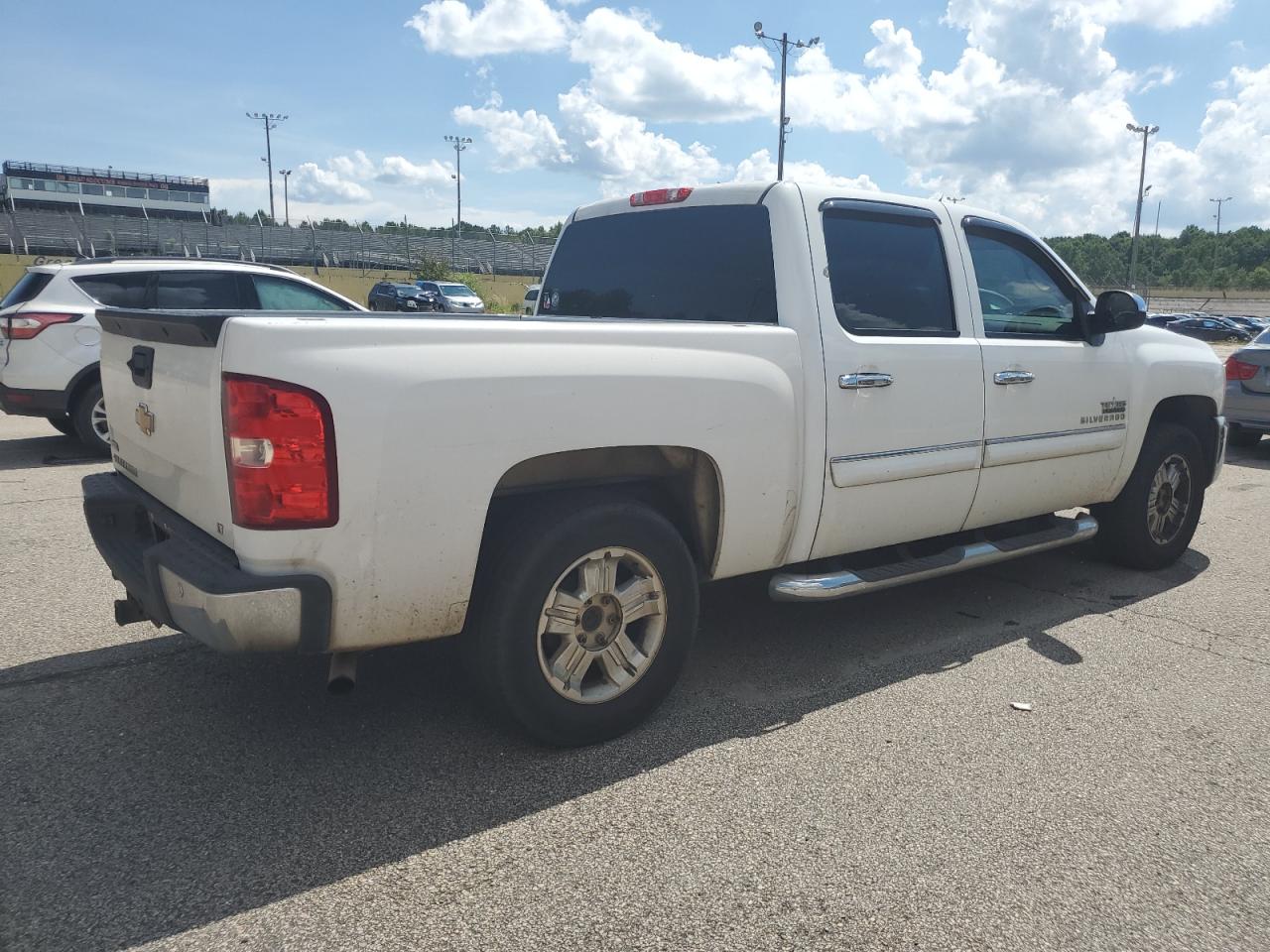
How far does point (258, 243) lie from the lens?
56.4m

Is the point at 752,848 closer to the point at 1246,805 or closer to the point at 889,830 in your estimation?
the point at 889,830

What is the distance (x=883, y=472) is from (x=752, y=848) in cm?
170

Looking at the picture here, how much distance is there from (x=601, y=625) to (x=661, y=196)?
208cm

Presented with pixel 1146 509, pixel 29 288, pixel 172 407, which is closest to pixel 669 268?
pixel 172 407

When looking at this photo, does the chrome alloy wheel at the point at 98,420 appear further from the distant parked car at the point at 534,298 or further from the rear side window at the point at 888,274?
the rear side window at the point at 888,274

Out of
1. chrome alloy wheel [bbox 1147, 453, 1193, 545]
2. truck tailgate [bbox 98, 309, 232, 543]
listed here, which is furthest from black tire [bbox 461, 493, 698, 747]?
chrome alloy wheel [bbox 1147, 453, 1193, 545]

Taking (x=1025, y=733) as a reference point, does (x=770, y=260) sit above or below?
above

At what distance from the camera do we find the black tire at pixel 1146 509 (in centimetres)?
529

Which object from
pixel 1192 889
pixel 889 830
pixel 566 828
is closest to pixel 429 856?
pixel 566 828

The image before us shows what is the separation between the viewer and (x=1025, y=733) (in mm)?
3455

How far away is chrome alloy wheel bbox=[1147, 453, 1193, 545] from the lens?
541 cm

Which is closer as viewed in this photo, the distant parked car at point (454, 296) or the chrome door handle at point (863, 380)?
the chrome door handle at point (863, 380)

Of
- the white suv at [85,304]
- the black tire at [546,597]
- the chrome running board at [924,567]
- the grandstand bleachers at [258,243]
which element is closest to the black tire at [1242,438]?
the chrome running board at [924,567]

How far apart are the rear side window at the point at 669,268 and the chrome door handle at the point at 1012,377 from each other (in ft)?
4.03
